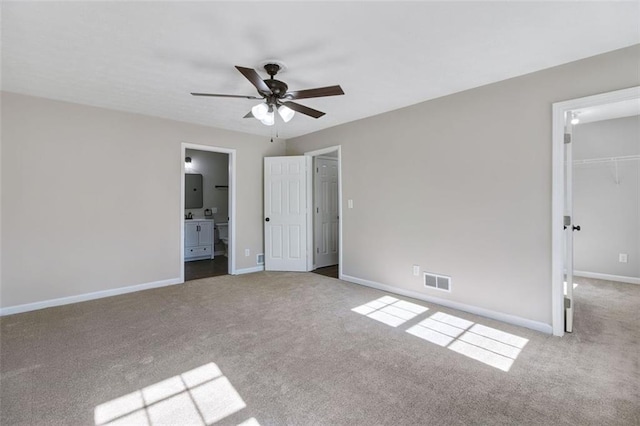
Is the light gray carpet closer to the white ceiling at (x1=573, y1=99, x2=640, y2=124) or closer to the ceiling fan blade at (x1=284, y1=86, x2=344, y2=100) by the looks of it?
the ceiling fan blade at (x1=284, y1=86, x2=344, y2=100)

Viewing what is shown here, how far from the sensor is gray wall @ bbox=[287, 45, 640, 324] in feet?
8.84

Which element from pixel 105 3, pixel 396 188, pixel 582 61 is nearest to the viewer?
pixel 105 3

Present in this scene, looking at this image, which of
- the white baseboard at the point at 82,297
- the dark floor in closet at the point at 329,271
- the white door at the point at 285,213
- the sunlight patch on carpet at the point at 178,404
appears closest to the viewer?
the sunlight patch on carpet at the point at 178,404

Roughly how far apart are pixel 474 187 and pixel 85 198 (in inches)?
A: 182

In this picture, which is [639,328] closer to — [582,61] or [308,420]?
[582,61]

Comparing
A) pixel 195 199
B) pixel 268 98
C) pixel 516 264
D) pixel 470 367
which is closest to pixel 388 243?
pixel 516 264

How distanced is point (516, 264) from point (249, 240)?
3924mm

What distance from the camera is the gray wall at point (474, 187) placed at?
269cm

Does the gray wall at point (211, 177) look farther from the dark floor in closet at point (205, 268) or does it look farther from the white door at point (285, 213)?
the white door at point (285, 213)

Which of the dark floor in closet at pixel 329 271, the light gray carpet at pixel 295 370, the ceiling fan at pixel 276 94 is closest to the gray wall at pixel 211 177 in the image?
the dark floor in closet at pixel 329 271

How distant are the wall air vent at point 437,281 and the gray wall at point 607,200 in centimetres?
295

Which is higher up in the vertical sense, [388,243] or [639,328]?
[388,243]

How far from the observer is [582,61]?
249 cm

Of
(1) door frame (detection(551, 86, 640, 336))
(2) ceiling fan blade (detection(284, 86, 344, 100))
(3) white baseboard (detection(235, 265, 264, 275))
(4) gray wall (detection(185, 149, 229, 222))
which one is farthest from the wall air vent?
(4) gray wall (detection(185, 149, 229, 222))
